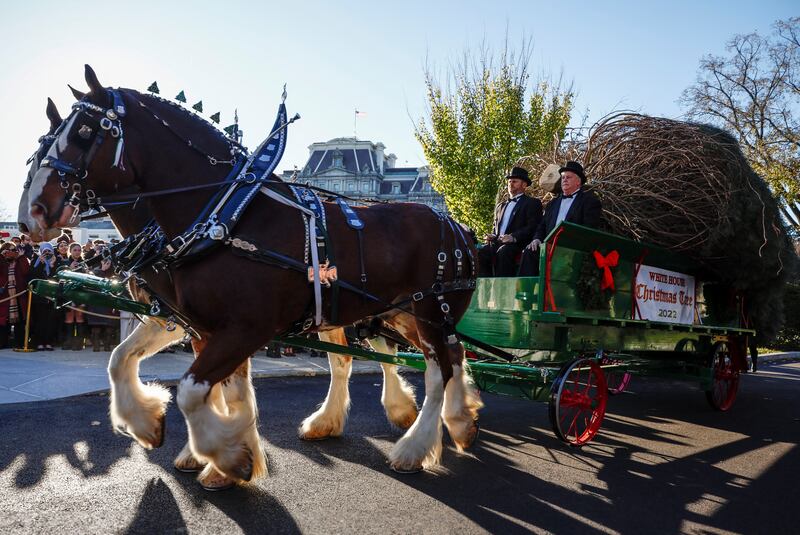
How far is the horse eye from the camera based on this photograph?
3398 mm

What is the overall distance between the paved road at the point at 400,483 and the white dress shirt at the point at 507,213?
2.11 meters

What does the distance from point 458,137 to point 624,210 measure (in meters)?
12.2

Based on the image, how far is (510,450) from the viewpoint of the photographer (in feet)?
17.4

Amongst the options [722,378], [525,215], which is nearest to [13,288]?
[525,215]

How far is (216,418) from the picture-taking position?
3555 mm

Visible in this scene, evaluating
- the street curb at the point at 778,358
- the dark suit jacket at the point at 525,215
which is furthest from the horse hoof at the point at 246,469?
the street curb at the point at 778,358

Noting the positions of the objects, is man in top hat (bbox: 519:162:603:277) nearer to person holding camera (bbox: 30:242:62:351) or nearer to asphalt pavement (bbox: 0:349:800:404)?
asphalt pavement (bbox: 0:349:800:404)

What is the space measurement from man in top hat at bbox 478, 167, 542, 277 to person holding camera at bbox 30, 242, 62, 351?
8079 millimetres

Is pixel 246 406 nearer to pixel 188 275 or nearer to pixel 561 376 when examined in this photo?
pixel 188 275

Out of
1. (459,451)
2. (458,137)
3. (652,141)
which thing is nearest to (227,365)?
(459,451)

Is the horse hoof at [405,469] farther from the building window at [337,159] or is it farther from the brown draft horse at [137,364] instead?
the building window at [337,159]

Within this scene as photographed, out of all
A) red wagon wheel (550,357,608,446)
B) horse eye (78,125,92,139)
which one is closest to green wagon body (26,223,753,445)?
red wagon wheel (550,357,608,446)

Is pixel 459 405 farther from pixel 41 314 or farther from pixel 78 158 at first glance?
pixel 41 314

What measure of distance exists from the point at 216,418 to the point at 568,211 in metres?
4.09
